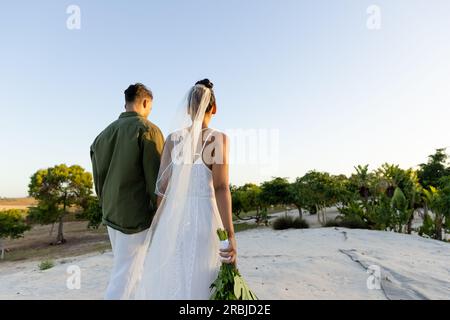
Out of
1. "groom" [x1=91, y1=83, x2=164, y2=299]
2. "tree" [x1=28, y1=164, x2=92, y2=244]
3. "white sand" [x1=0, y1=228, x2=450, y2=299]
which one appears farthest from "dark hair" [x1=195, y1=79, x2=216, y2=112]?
"tree" [x1=28, y1=164, x2=92, y2=244]

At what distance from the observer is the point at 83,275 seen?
6129mm

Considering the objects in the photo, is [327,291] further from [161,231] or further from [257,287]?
[161,231]

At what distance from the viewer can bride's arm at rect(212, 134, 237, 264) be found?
2.38 metres

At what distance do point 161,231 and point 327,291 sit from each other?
312cm

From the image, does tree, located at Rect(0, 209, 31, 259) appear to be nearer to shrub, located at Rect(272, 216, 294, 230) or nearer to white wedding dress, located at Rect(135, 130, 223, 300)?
shrub, located at Rect(272, 216, 294, 230)

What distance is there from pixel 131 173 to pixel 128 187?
0.41ft

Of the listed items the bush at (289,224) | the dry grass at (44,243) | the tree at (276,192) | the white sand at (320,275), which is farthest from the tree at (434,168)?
the dry grass at (44,243)

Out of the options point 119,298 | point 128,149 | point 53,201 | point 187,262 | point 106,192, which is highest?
point 128,149

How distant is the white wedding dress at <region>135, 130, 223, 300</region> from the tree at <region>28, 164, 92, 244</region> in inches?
1121

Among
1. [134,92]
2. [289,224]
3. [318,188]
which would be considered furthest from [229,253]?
[318,188]

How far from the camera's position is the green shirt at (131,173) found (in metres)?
2.64

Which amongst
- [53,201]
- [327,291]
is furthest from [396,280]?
[53,201]

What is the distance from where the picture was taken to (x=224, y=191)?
2.41 meters

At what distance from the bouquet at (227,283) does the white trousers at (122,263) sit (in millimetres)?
807
